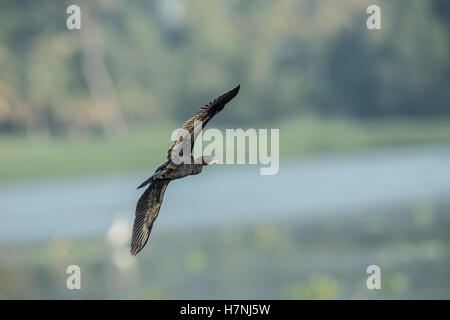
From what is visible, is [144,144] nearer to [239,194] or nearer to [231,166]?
[231,166]

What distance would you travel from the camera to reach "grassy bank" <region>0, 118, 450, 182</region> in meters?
31.3

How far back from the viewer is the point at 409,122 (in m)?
39.0

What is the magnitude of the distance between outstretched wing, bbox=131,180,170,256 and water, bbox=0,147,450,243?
1055 cm

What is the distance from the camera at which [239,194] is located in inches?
1035

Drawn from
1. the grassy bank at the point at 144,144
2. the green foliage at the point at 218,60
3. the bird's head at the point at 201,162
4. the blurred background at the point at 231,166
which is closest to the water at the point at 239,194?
the blurred background at the point at 231,166

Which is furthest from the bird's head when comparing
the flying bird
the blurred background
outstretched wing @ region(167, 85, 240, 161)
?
the blurred background

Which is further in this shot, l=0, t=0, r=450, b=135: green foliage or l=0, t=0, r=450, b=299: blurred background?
l=0, t=0, r=450, b=135: green foliage

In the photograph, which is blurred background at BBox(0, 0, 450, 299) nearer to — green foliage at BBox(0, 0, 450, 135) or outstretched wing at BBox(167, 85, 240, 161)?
green foliage at BBox(0, 0, 450, 135)

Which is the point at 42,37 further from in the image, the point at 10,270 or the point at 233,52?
the point at 10,270

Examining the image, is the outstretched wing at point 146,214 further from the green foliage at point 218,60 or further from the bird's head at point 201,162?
the green foliage at point 218,60

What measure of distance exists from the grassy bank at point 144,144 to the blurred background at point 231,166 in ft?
0.32

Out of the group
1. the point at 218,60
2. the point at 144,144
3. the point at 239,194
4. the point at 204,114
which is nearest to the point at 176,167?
the point at 204,114
